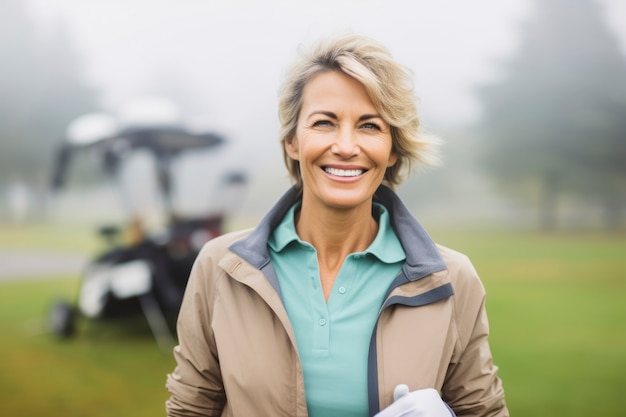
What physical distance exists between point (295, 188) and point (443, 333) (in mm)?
436

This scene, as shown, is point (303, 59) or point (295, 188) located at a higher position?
point (303, 59)

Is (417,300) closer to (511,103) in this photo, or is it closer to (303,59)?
Result: (303,59)

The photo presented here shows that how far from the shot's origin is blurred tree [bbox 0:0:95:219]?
327 inches

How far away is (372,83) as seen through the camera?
105 centimetres

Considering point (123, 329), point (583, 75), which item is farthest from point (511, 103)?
point (123, 329)

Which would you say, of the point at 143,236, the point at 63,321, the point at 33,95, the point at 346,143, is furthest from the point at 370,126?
the point at 33,95

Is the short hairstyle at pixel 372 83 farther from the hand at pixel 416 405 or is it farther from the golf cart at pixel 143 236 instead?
the golf cart at pixel 143 236

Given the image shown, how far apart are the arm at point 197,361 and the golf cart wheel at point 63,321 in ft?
11.7

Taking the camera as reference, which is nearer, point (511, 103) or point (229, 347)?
point (229, 347)

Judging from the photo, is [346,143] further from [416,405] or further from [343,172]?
[416,405]

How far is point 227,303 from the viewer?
109 centimetres

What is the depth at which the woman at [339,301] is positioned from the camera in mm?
1046

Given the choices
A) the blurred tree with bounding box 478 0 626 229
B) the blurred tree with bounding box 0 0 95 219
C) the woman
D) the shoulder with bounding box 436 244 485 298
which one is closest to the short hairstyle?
the woman

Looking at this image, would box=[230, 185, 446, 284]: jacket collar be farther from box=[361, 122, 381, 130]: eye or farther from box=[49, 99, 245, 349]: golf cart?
box=[49, 99, 245, 349]: golf cart
